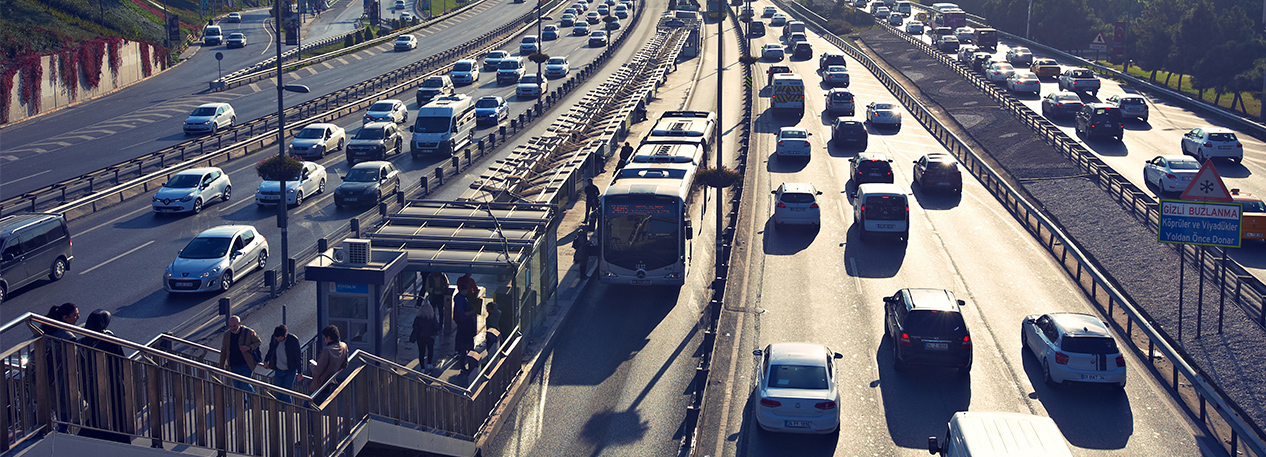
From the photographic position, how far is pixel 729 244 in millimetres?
29391

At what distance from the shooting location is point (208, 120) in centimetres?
4847

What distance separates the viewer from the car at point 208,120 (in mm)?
48375

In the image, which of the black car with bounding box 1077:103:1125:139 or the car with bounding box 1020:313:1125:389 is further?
the black car with bounding box 1077:103:1125:139

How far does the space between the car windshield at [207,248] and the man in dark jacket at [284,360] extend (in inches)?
467

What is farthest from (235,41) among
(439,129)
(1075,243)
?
(1075,243)

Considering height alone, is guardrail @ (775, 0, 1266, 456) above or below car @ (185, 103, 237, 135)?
above

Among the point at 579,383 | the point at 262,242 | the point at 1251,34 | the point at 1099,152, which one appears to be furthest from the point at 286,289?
the point at 1251,34

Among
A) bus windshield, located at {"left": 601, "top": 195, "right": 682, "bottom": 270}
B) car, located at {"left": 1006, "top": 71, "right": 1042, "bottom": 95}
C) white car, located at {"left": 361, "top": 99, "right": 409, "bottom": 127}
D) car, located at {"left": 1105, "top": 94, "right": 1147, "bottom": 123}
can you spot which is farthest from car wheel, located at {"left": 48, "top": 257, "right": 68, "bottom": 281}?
car, located at {"left": 1006, "top": 71, "right": 1042, "bottom": 95}

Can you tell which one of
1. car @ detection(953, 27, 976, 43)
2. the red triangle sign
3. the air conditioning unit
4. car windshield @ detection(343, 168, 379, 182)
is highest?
the red triangle sign

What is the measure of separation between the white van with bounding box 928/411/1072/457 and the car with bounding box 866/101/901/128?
38252mm

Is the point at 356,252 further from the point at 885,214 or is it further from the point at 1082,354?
the point at 885,214

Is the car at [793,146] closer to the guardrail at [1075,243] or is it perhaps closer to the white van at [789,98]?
the guardrail at [1075,243]

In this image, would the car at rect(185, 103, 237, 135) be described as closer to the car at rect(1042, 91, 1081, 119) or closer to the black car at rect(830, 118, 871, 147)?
the black car at rect(830, 118, 871, 147)

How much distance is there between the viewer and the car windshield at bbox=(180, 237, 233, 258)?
26.6 m
